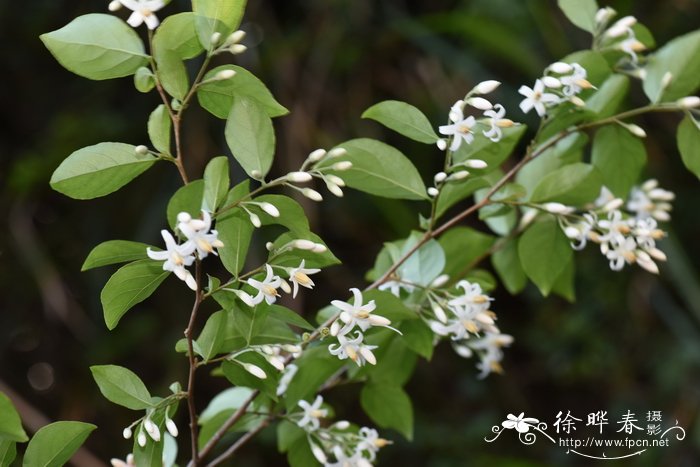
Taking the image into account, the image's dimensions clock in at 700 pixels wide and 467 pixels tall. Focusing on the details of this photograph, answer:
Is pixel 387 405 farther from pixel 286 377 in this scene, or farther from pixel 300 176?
pixel 300 176

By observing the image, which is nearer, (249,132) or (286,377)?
(249,132)

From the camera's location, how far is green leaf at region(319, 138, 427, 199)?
60 centimetres

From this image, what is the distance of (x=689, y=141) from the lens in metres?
0.66

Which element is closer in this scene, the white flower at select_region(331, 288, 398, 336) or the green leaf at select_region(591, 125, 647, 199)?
the white flower at select_region(331, 288, 398, 336)

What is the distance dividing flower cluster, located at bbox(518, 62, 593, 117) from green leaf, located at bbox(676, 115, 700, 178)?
10 centimetres

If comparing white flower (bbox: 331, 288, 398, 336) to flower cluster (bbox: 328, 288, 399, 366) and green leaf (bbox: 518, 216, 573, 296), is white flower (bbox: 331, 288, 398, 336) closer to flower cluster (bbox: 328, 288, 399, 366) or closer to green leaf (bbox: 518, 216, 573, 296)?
flower cluster (bbox: 328, 288, 399, 366)

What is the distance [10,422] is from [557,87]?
45cm

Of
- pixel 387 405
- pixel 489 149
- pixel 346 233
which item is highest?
pixel 489 149

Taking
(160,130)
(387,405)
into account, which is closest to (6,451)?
(160,130)

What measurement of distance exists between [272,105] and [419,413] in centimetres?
153

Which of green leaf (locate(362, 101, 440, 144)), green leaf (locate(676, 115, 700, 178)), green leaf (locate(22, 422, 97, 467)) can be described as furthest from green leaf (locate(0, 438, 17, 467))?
green leaf (locate(676, 115, 700, 178))

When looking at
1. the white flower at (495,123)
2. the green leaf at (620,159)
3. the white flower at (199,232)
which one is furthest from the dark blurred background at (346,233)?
the white flower at (199,232)

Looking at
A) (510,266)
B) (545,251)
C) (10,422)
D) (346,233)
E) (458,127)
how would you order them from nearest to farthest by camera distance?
(10,422), (458,127), (545,251), (510,266), (346,233)

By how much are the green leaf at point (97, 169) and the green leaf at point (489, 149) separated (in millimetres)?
254
